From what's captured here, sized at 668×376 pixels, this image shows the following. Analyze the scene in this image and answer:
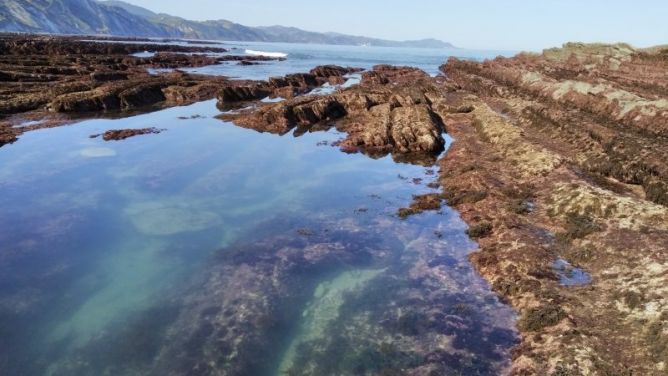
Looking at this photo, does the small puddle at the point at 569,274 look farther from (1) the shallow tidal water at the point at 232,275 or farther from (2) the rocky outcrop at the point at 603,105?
(2) the rocky outcrop at the point at 603,105

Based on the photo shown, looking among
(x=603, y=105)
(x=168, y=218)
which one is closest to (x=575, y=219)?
(x=168, y=218)

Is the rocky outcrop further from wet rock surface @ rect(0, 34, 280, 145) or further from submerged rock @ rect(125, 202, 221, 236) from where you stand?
wet rock surface @ rect(0, 34, 280, 145)

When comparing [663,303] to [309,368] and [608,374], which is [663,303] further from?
[309,368]

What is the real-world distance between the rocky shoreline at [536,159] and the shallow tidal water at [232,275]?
191 cm

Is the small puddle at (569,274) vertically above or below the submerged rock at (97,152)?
above

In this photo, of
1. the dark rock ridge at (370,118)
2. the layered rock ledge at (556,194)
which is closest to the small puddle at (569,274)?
the layered rock ledge at (556,194)

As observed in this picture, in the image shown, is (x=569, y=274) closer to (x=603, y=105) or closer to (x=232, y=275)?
(x=232, y=275)

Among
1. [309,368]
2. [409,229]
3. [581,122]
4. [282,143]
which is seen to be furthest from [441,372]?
[581,122]

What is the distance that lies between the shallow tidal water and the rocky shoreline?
191 cm

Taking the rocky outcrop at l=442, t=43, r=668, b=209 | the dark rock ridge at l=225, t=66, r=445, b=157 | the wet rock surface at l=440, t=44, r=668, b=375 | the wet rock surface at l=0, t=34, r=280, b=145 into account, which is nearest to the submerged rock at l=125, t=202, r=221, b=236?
the wet rock surface at l=440, t=44, r=668, b=375

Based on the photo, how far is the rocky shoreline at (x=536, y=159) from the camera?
56.4ft

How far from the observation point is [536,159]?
34.5m

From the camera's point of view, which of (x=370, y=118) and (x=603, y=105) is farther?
(x=370, y=118)

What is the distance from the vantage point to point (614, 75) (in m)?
78.2
